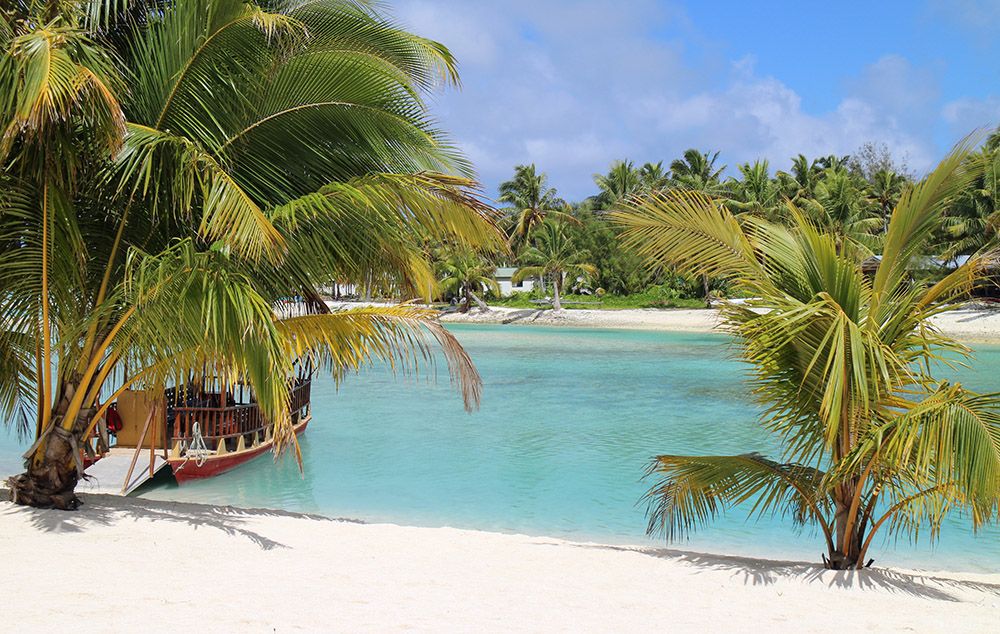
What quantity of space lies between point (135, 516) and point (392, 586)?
8.52ft

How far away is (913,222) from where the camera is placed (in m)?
5.43

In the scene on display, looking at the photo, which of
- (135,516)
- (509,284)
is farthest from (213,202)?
(509,284)

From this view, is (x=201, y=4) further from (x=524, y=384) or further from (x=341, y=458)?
(x=524, y=384)

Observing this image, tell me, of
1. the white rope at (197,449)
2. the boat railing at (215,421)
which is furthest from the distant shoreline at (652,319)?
the white rope at (197,449)

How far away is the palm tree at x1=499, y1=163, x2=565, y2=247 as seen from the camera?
5572 centimetres

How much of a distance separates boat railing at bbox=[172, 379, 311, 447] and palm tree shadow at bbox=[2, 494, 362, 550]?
3.44 meters

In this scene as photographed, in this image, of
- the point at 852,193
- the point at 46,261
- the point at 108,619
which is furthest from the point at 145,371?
the point at 852,193

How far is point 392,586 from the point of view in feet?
16.1

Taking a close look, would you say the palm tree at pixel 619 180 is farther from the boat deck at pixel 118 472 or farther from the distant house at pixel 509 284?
the boat deck at pixel 118 472

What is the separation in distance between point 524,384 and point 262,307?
19.0 metres

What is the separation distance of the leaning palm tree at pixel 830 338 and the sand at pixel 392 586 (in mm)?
552

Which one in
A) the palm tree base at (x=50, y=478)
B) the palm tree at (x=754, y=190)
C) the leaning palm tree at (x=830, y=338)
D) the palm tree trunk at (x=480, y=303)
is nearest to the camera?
the leaning palm tree at (x=830, y=338)

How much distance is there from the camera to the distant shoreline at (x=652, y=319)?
36.1 meters

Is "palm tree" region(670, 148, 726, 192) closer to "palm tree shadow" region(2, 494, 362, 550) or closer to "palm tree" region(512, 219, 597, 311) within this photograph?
"palm tree" region(512, 219, 597, 311)
